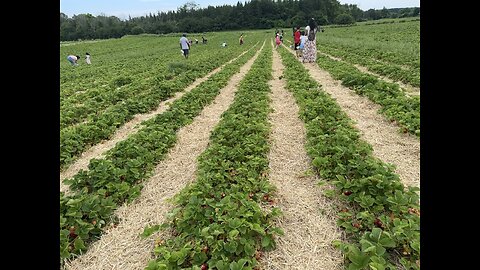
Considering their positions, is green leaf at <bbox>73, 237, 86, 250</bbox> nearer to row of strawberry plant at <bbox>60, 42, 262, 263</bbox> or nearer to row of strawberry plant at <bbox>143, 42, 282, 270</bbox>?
row of strawberry plant at <bbox>60, 42, 262, 263</bbox>

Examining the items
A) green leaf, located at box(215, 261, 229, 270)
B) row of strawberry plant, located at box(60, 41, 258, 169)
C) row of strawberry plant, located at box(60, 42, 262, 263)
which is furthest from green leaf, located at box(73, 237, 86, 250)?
row of strawberry plant, located at box(60, 41, 258, 169)

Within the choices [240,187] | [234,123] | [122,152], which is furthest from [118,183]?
[234,123]

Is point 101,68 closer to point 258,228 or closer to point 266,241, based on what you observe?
point 258,228

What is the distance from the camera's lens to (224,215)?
3479 millimetres

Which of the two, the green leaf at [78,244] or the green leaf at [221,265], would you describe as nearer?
the green leaf at [221,265]

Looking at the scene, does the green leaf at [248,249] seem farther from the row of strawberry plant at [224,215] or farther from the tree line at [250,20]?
the tree line at [250,20]

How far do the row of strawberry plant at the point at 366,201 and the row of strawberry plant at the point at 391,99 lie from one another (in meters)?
1.33

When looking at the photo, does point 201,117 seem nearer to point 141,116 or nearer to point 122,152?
point 141,116

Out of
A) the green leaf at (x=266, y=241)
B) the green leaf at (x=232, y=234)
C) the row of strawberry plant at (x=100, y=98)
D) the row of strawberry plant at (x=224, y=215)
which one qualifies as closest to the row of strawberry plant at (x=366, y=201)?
the green leaf at (x=266, y=241)

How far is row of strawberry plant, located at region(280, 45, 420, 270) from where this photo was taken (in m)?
2.87

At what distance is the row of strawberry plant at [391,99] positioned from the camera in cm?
652

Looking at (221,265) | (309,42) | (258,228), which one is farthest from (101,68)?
(221,265)
